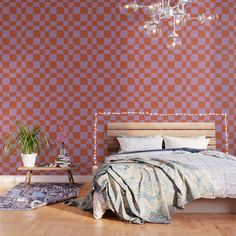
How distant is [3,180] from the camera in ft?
24.7

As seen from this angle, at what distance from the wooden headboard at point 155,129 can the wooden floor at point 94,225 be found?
8.17 ft

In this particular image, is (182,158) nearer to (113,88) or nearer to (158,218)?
(158,218)

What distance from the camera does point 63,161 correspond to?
23.0 ft

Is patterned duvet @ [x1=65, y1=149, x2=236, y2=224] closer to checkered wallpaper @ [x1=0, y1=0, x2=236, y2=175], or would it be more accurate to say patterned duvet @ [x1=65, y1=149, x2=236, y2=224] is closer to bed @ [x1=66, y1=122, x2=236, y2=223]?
bed @ [x1=66, y1=122, x2=236, y2=223]

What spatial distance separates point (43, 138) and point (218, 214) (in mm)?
3753

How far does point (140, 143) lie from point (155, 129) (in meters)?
0.60

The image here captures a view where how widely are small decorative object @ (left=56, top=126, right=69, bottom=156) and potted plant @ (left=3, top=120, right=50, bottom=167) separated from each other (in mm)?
235

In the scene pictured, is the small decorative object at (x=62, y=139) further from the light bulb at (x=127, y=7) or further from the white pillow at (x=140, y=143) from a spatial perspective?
the light bulb at (x=127, y=7)

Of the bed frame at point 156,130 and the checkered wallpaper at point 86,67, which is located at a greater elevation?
the checkered wallpaper at point 86,67

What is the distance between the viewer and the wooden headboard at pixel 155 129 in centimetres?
735

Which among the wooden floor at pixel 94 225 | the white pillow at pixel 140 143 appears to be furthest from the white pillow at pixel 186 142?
the wooden floor at pixel 94 225

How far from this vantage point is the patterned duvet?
4.53 meters

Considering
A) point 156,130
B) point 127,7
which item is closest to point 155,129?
point 156,130

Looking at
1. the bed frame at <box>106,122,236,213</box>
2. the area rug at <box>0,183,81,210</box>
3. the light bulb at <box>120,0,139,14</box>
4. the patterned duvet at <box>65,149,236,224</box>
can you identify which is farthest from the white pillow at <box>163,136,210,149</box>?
the light bulb at <box>120,0,139,14</box>
